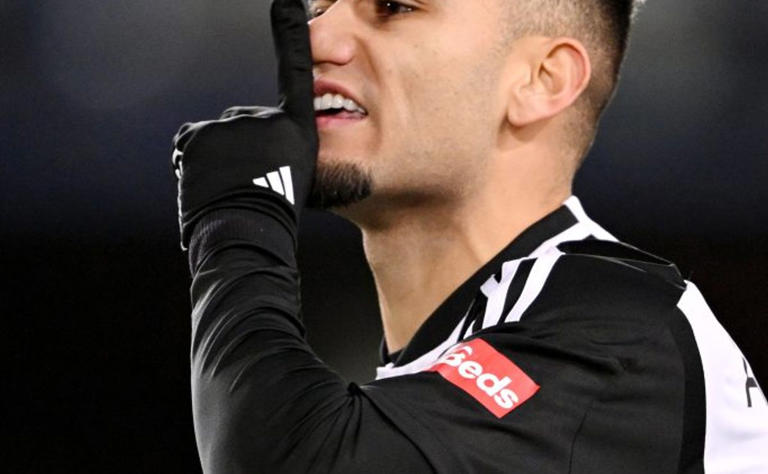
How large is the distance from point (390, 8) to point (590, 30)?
32cm

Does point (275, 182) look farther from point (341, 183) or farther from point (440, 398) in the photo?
point (440, 398)

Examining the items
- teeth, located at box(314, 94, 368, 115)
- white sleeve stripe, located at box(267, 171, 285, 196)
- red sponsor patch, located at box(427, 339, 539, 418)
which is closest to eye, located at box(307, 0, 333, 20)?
teeth, located at box(314, 94, 368, 115)

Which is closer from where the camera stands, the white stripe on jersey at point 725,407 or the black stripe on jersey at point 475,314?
the white stripe on jersey at point 725,407

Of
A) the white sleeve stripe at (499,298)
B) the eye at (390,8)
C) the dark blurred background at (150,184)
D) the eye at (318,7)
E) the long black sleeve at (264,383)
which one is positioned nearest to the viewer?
the long black sleeve at (264,383)

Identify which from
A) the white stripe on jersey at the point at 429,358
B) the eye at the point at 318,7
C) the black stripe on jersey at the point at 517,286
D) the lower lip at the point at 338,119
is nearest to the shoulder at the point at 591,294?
the black stripe on jersey at the point at 517,286

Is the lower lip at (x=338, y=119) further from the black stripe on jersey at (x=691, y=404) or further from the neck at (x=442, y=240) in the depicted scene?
the black stripe on jersey at (x=691, y=404)

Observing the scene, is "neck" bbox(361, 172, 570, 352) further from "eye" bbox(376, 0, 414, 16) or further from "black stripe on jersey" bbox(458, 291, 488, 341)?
"eye" bbox(376, 0, 414, 16)

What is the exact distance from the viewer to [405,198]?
173 centimetres

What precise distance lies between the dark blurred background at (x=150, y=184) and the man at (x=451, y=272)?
6.66 ft

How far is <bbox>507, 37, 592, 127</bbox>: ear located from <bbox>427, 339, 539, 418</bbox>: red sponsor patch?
0.50 m

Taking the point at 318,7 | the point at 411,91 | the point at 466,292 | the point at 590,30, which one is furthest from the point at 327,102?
the point at 590,30

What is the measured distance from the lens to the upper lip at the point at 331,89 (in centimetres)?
170

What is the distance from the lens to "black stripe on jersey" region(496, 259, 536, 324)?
4.82 feet

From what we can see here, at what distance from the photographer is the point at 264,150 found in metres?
1.56
